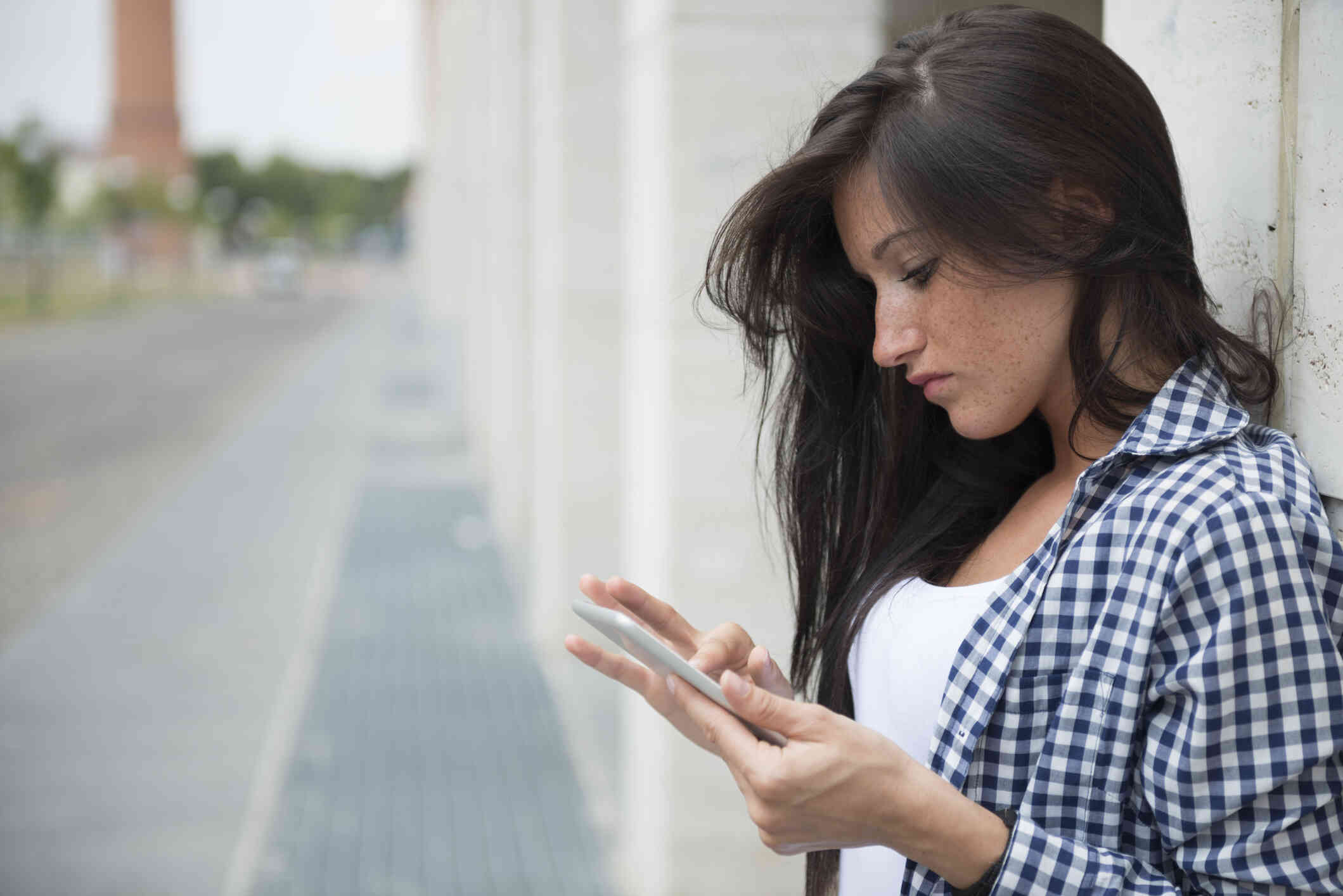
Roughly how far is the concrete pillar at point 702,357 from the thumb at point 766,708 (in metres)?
1.99

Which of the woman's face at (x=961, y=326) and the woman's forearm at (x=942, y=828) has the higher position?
the woman's face at (x=961, y=326)

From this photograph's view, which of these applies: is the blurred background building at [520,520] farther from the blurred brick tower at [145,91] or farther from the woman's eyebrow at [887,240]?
the blurred brick tower at [145,91]

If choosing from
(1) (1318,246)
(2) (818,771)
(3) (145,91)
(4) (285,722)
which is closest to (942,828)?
(2) (818,771)

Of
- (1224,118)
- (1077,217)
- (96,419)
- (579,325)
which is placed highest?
Answer: (1224,118)

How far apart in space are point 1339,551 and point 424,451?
13.4 m

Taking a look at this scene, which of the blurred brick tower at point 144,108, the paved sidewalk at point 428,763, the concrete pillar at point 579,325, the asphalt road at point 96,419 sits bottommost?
the asphalt road at point 96,419

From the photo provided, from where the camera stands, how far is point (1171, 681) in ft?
3.95

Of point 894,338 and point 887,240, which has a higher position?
point 887,240

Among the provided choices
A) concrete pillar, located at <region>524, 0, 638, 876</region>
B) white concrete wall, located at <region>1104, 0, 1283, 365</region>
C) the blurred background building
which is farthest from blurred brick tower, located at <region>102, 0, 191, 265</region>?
white concrete wall, located at <region>1104, 0, 1283, 365</region>

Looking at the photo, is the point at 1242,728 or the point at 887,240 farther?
the point at 887,240

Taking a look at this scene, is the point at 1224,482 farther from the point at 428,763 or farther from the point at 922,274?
the point at 428,763

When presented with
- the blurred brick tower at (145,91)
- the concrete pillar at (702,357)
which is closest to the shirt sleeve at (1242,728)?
the concrete pillar at (702,357)

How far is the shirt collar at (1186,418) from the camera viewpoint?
1.31 metres

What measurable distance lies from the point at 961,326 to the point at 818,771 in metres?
0.55
